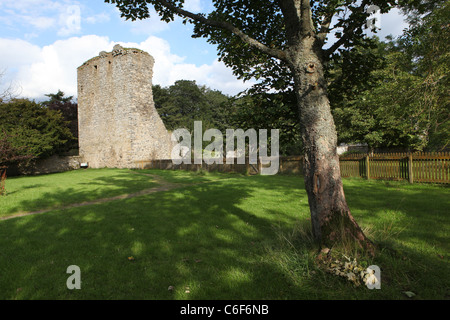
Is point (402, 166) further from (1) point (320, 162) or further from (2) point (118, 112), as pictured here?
(2) point (118, 112)

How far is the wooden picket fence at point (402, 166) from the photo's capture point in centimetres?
1034

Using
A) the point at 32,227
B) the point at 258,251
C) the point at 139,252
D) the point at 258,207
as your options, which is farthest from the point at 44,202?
the point at 258,251

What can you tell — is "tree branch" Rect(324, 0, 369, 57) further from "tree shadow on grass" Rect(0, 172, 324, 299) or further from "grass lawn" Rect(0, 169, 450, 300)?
"tree shadow on grass" Rect(0, 172, 324, 299)

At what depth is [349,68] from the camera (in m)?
4.23

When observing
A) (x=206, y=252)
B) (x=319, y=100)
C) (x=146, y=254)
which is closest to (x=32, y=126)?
(x=146, y=254)

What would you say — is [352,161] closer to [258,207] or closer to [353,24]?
[258,207]

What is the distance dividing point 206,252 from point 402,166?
11868mm

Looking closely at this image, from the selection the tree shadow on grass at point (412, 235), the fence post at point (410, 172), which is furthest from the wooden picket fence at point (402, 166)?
the tree shadow on grass at point (412, 235)

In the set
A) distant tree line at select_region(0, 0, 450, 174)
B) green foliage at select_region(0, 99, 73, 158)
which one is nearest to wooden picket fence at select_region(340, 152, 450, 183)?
distant tree line at select_region(0, 0, 450, 174)

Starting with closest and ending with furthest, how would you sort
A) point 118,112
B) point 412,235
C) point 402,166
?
point 412,235
point 402,166
point 118,112

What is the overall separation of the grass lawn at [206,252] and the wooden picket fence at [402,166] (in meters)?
4.70

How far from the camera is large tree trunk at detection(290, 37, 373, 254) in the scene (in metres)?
3.26

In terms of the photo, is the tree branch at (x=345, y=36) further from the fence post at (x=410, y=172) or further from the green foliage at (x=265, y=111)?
the fence post at (x=410, y=172)

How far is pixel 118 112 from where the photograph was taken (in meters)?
25.0
